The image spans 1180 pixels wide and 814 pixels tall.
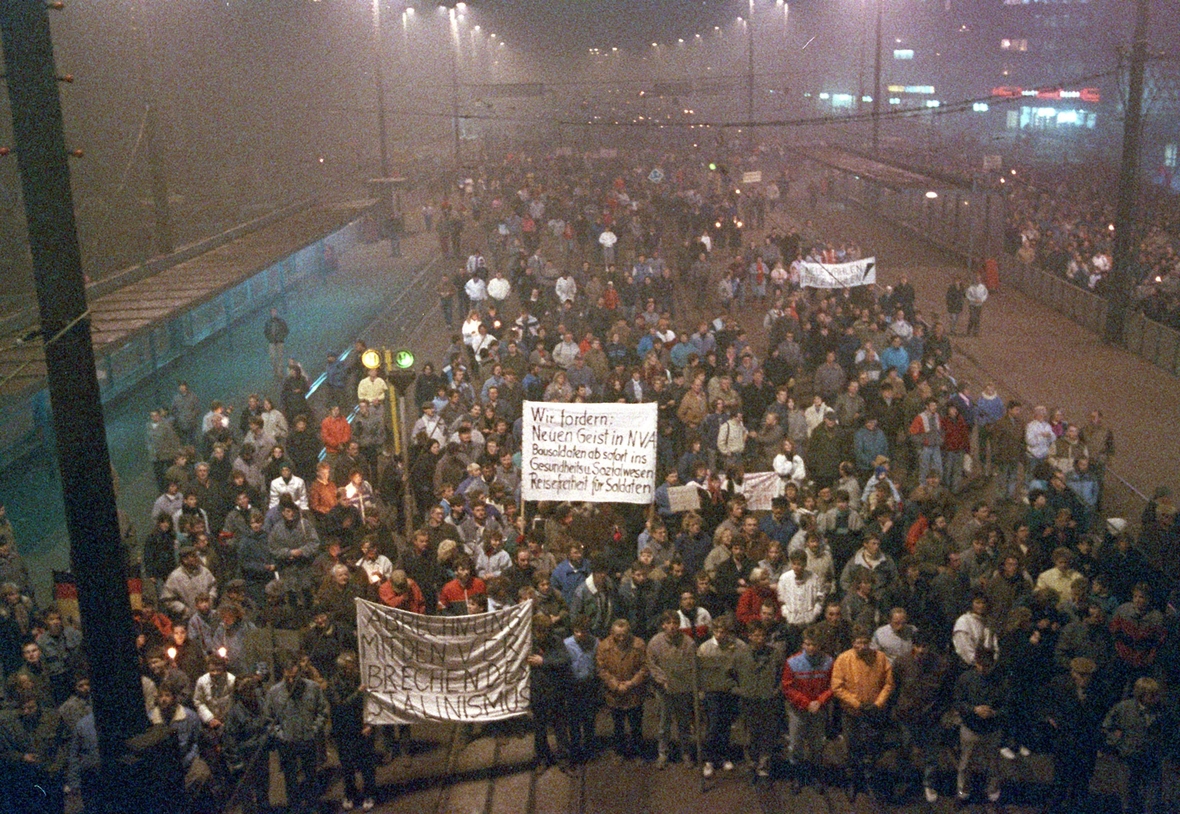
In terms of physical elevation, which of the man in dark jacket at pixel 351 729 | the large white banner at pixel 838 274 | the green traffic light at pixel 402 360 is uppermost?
the green traffic light at pixel 402 360

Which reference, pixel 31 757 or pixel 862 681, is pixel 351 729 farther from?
pixel 862 681

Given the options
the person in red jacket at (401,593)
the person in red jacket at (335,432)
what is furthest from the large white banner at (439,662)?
the person in red jacket at (335,432)

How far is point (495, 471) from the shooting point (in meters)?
13.8

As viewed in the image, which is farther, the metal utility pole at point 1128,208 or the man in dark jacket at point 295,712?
the metal utility pole at point 1128,208

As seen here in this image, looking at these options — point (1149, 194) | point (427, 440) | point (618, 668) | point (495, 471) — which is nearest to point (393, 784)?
point (618, 668)

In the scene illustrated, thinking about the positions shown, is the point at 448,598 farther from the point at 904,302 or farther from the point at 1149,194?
the point at 1149,194

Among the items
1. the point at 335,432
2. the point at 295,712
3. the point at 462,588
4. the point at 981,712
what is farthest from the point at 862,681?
the point at 335,432

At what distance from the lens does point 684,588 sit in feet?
35.8

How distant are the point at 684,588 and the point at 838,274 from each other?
524 inches

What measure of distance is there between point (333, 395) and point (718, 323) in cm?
662

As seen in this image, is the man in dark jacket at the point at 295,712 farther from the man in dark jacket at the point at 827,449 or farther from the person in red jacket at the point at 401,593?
the man in dark jacket at the point at 827,449

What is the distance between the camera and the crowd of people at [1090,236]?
2517 centimetres

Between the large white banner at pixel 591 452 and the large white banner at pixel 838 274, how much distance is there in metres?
11.2

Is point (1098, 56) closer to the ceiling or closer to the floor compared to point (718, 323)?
closer to the ceiling
